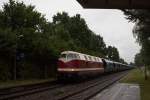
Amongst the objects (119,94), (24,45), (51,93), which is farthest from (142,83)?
(51,93)

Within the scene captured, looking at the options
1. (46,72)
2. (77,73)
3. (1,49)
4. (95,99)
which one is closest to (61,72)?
(77,73)

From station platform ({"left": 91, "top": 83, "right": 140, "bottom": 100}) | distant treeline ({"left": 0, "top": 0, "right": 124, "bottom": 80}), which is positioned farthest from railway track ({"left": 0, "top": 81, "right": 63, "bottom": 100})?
distant treeline ({"left": 0, "top": 0, "right": 124, "bottom": 80})

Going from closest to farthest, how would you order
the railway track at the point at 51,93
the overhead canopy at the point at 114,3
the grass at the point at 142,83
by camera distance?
the overhead canopy at the point at 114,3 → the railway track at the point at 51,93 → the grass at the point at 142,83

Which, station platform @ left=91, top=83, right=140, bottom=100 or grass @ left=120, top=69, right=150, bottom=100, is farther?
grass @ left=120, top=69, right=150, bottom=100

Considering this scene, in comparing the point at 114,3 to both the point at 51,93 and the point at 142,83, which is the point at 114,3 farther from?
the point at 142,83

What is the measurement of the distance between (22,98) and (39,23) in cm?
2602

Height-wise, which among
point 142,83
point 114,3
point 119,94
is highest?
point 114,3

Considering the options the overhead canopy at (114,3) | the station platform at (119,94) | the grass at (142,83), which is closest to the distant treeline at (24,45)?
the grass at (142,83)

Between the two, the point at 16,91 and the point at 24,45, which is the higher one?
the point at 24,45

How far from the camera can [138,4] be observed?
18531mm

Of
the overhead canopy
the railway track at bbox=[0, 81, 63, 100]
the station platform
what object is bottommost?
the station platform

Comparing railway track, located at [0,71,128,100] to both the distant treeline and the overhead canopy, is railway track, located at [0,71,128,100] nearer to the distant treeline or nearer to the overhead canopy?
the overhead canopy

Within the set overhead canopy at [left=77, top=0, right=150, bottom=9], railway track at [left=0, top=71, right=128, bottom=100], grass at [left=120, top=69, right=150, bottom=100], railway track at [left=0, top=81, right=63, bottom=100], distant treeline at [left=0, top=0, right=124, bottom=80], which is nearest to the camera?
overhead canopy at [left=77, top=0, right=150, bottom=9]

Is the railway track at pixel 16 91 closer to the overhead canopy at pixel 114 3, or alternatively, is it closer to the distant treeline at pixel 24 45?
the overhead canopy at pixel 114 3
